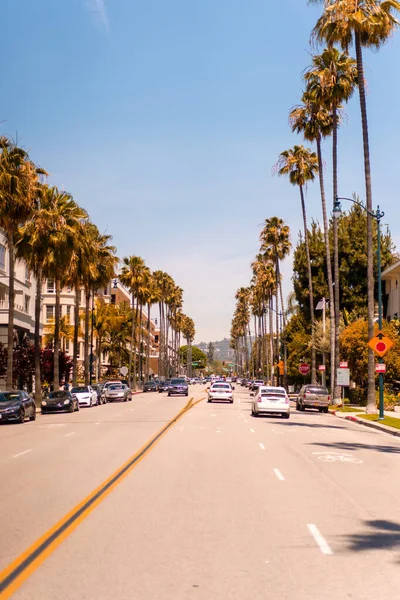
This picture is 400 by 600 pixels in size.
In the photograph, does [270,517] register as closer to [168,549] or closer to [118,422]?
[168,549]

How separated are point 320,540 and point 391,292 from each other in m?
60.7

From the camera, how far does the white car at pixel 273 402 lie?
3675 centimetres

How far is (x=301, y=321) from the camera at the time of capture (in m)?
92.6

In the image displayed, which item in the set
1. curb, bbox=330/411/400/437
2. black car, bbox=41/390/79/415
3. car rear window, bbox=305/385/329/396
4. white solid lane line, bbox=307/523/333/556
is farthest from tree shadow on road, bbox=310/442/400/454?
black car, bbox=41/390/79/415

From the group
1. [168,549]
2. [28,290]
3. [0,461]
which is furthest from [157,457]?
[28,290]

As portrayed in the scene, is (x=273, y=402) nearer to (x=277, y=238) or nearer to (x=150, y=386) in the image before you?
(x=277, y=238)

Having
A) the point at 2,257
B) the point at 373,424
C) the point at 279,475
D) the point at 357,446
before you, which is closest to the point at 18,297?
the point at 2,257

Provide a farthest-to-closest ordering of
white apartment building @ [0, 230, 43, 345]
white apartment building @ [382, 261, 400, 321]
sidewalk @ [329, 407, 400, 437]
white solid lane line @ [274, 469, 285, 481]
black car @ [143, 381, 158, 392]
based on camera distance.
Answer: black car @ [143, 381, 158, 392], white apartment building @ [382, 261, 400, 321], white apartment building @ [0, 230, 43, 345], sidewalk @ [329, 407, 400, 437], white solid lane line @ [274, 469, 285, 481]

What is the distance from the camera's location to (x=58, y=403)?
139 ft

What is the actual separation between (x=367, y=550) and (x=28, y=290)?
6066 cm

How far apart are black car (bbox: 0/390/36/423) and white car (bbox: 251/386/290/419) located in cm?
1105

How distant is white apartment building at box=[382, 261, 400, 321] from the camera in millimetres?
63781

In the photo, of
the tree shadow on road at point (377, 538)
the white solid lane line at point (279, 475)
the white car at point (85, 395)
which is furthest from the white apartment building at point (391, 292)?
the tree shadow on road at point (377, 538)

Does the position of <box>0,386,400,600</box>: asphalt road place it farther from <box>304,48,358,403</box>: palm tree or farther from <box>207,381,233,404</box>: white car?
<box>207,381,233,404</box>: white car
